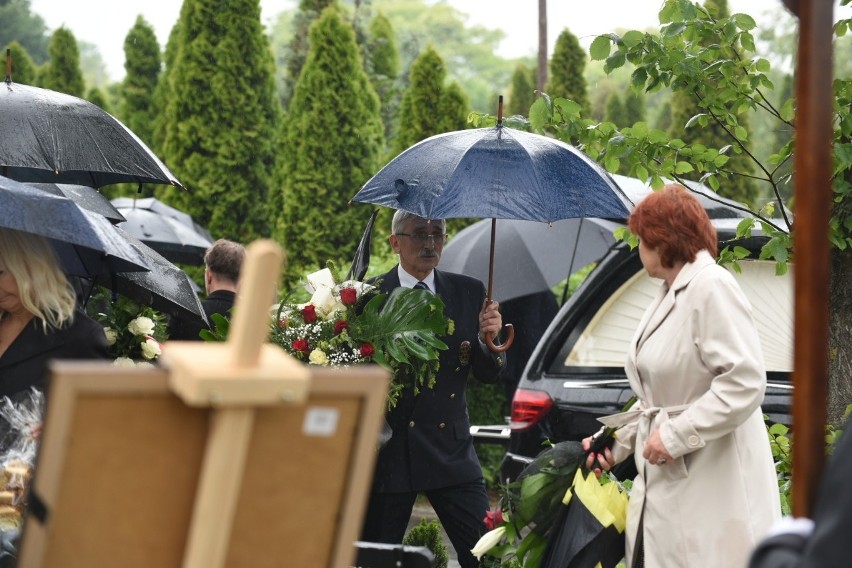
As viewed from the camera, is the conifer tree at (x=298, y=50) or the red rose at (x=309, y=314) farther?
the conifer tree at (x=298, y=50)

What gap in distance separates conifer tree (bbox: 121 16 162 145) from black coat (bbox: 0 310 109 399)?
18.5 m

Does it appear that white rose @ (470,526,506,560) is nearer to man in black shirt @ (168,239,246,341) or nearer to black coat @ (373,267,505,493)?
black coat @ (373,267,505,493)

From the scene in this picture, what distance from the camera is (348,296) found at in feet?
16.3

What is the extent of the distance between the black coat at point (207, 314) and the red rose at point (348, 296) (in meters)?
1.02

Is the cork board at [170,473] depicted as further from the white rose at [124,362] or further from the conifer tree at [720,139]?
the conifer tree at [720,139]

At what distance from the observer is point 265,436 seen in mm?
1928

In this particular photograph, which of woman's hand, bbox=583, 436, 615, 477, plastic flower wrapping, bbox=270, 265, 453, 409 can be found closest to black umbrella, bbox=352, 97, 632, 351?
plastic flower wrapping, bbox=270, 265, 453, 409

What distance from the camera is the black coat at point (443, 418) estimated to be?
5.17 metres

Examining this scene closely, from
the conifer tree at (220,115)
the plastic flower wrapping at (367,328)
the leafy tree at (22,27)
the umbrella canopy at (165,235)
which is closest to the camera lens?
the plastic flower wrapping at (367,328)

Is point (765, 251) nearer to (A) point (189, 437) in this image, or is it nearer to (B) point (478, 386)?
(A) point (189, 437)

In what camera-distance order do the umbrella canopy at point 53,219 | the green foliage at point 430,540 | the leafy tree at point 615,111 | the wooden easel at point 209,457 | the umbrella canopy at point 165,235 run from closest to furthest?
1. the wooden easel at point 209,457
2. the umbrella canopy at point 53,219
3. the green foliage at point 430,540
4. the umbrella canopy at point 165,235
5. the leafy tree at point 615,111

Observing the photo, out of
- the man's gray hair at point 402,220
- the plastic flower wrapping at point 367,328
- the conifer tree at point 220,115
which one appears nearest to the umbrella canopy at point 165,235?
the conifer tree at point 220,115

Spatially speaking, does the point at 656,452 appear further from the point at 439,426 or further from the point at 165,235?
the point at 165,235

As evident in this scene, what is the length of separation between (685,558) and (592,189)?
72.8 inches
